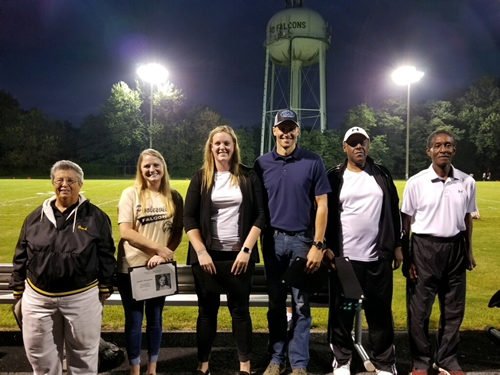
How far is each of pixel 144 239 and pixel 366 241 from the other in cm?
169

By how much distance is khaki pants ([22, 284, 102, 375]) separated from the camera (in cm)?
226

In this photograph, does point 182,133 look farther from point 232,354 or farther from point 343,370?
point 343,370

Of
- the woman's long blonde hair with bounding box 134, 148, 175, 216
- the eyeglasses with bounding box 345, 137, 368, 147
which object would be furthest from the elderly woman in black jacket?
the eyeglasses with bounding box 345, 137, 368, 147

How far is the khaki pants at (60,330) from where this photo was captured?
7.43 feet

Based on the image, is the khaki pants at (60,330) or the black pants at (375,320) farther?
the black pants at (375,320)

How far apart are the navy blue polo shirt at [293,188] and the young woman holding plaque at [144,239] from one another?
2.54ft

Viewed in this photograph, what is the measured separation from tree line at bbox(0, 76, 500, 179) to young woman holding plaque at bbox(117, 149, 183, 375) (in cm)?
2827

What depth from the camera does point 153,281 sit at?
257 cm

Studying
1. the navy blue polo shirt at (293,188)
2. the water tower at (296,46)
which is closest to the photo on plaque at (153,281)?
the navy blue polo shirt at (293,188)

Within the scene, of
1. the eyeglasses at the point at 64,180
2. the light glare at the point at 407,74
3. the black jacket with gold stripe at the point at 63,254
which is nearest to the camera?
the black jacket with gold stripe at the point at 63,254

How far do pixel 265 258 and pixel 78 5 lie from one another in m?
32.5

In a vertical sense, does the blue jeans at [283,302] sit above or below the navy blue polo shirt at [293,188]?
below

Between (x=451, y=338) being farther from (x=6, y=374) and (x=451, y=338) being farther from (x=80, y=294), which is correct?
(x=6, y=374)

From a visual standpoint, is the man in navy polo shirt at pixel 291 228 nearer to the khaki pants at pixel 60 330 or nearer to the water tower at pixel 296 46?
the khaki pants at pixel 60 330
